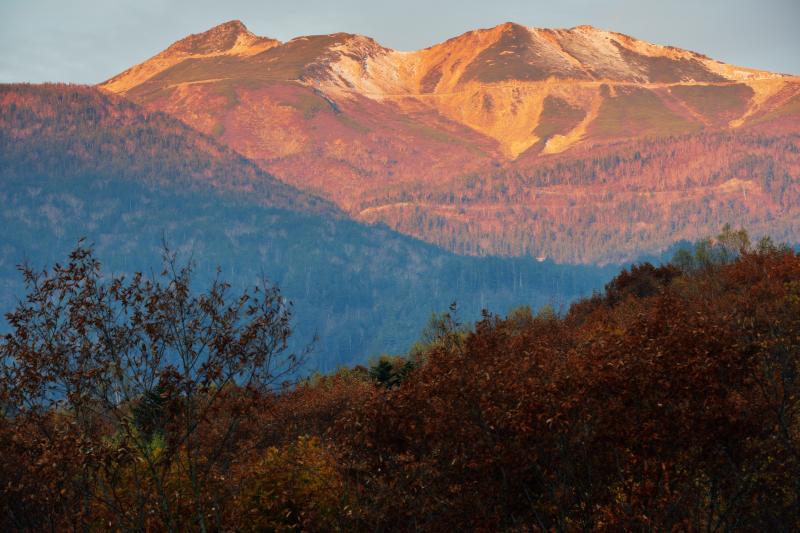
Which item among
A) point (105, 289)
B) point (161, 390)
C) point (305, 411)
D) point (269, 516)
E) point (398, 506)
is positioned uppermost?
point (105, 289)

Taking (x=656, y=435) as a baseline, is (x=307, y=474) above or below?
below

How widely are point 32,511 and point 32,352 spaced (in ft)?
33.3

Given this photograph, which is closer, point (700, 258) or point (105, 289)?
point (105, 289)

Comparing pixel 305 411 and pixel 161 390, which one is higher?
pixel 161 390

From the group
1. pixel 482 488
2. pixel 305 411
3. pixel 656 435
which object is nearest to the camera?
pixel 656 435

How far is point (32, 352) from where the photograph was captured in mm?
23656

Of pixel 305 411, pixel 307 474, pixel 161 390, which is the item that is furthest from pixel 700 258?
pixel 161 390

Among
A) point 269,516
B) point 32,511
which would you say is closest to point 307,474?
point 269,516

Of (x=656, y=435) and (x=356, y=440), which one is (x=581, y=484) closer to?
(x=656, y=435)

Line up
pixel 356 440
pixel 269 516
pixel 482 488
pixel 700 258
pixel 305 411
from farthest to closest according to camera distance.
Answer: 1. pixel 700 258
2. pixel 305 411
3. pixel 269 516
4. pixel 356 440
5. pixel 482 488

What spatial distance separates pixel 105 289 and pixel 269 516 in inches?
488

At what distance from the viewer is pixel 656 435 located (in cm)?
2361

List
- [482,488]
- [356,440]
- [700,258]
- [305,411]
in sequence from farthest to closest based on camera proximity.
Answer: [700,258] < [305,411] < [356,440] < [482,488]

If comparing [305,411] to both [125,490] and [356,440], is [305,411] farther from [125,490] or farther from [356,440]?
[356,440]
